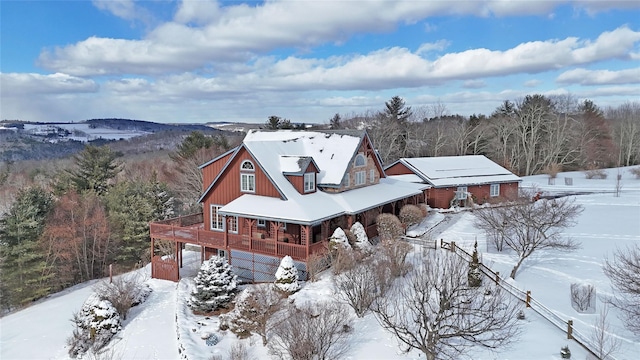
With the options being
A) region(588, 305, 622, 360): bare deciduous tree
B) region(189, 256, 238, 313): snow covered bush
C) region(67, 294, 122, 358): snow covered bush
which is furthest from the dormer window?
region(588, 305, 622, 360): bare deciduous tree

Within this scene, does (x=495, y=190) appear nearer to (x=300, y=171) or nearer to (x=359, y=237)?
(x=359, y=237)

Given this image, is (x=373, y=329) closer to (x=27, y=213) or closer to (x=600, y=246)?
(x=600, y=246)

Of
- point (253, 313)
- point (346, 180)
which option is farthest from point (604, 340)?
point (346, 180)

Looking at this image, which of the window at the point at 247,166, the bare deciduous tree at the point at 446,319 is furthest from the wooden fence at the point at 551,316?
the window at the point at 247,166

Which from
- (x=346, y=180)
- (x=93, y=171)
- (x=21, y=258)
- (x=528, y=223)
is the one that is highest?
(x=346, y=180)

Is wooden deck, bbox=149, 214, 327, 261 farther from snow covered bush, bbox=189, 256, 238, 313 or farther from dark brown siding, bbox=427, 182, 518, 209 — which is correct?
dark brown siding, bbox=427, 182, 518, 209

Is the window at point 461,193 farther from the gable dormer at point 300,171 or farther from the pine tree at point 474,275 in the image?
the pine tree at point 474,275
